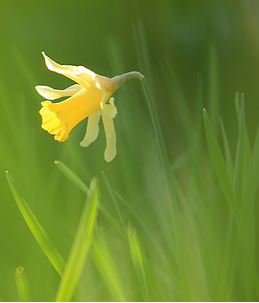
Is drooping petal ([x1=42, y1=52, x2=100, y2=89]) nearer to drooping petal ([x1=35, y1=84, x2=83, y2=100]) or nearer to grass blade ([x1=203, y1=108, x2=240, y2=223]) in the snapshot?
drooping petal ([x1=35, y1=84, x2=83, y2=100])

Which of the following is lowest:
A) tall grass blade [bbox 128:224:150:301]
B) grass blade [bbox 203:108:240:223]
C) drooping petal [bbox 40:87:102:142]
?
tall grass blade [bbox 128:224:150:301]

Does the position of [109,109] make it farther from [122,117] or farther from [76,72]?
[122,117]

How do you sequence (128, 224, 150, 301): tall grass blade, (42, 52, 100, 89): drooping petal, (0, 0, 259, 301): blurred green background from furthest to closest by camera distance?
(0, 0, 259, 301): blurred green background
(42, 52, 100, 89): drooping petal
(128, 224, 150, 301): tall grass blade

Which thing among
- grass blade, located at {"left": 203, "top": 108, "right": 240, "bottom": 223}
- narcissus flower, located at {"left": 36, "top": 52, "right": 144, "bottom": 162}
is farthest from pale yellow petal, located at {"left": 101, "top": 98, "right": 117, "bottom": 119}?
grass blade, located at {"left": 203, "top": 108, "right": 240, "bottom": 223}

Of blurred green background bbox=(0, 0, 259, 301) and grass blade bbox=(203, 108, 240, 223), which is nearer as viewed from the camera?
grass blade bbox=(203, 108, 240, 223)

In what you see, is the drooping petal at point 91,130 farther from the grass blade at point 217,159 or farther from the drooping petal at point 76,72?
the grass blade at point 217,159

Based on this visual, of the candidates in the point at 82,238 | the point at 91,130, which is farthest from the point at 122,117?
the point at 82,238

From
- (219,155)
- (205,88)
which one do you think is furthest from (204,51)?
(219,155)

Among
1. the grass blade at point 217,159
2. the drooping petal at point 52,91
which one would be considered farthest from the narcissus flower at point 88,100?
the grass blade at point 217,159
